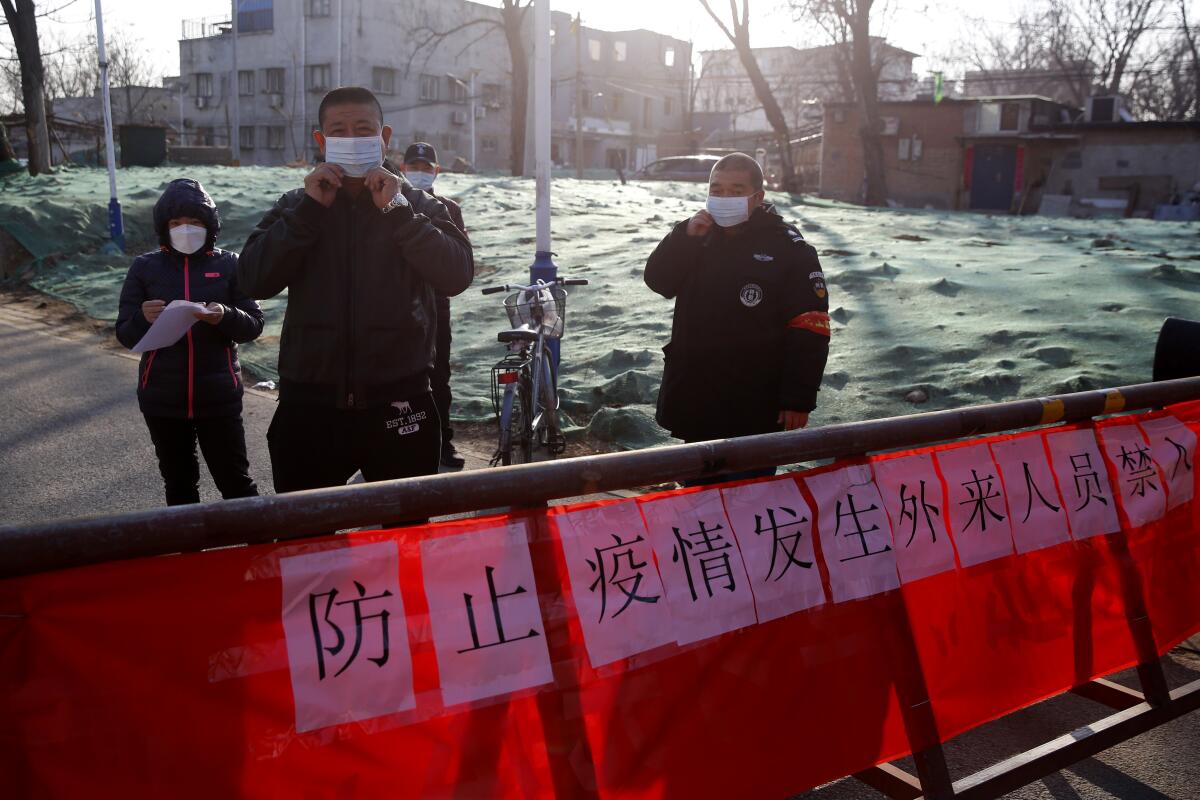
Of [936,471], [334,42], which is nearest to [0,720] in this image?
[936,471]

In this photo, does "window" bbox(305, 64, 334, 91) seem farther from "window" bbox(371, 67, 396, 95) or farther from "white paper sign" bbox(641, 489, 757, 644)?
"white paper sign" bbox(641, 489, 757, 644)

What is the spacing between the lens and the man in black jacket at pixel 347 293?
A: 126 inches

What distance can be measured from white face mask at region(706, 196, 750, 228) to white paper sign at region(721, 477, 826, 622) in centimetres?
160

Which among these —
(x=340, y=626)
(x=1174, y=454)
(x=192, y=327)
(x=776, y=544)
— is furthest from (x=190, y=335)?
(x=1174, y=454)

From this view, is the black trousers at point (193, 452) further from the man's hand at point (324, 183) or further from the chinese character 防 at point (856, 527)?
the chinese character 防 at point (856, 527)

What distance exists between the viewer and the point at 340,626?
6.71ft

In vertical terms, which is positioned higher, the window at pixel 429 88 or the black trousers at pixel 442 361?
the window at pixel 429 88

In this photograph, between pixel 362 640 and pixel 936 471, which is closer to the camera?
pixel 362 640

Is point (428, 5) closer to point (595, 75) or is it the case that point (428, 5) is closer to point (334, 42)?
point (334, 42)

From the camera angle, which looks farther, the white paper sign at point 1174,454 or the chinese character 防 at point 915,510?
the white paper sign at point 1174,454

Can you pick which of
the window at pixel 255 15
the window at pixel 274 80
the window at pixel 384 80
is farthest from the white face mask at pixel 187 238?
the window at pixel 255 15

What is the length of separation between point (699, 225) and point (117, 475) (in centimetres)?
423

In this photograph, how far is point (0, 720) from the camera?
1741 millimetres

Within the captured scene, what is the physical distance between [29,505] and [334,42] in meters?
59.2
